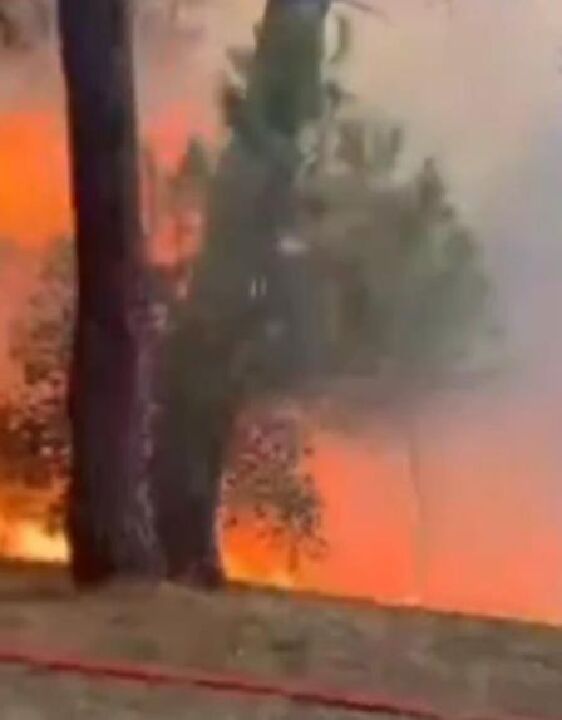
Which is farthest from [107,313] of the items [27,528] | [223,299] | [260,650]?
[260,650]

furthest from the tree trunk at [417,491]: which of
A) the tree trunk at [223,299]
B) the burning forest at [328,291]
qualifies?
the tree trunk at [223,299]

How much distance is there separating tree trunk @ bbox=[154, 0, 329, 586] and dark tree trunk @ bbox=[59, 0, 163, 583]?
2cm

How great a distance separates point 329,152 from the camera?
1414 mm

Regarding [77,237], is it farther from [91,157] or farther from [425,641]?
[425,641]

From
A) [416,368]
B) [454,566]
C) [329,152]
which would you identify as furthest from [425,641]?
[329,152]

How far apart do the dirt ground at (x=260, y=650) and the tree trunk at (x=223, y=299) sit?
76 mm

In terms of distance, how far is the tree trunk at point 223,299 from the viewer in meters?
1.41

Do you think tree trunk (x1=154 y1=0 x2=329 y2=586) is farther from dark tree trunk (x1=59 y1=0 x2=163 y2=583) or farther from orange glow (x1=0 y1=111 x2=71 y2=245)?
orange glow (x1=0 y1=111 x2=71 y2=245)

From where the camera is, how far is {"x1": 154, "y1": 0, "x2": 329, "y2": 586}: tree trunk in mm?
1412

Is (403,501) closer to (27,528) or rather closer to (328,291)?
(328,291)

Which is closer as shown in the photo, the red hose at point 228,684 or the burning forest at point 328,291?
the red hose at point 228,684

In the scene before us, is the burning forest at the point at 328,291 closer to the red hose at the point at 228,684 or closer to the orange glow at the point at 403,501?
the orange glow at the point at 403,501

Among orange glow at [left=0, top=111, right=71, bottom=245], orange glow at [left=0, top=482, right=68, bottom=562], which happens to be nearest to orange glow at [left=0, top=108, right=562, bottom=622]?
orange glow at [left=0, top=111, right=71, bottom=245]

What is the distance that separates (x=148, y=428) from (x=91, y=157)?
0.24m
